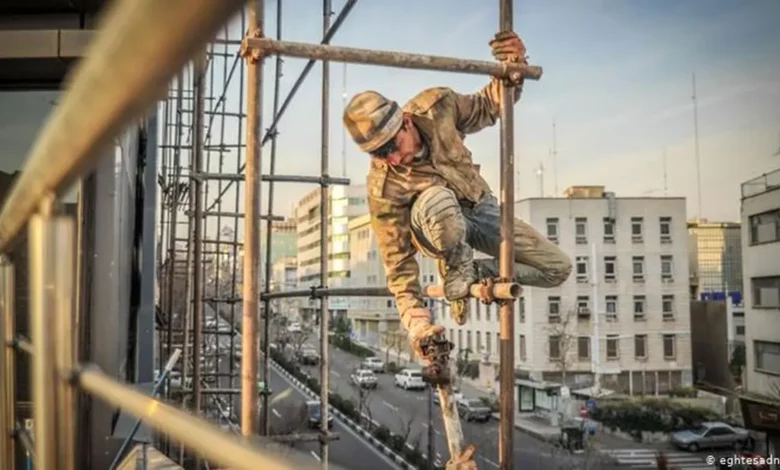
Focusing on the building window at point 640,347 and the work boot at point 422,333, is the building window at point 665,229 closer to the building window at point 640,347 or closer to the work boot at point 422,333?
the building window at point 640,347

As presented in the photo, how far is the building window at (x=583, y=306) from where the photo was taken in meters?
3.69

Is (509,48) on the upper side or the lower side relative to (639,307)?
upper

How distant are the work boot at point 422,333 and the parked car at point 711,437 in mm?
2714

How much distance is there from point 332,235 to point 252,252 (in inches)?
106

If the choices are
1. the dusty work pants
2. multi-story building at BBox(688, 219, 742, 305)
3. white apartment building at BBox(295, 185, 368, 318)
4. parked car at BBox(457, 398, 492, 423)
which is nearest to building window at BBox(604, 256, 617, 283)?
multi-story building at BBox(688, 219, 742, 305)

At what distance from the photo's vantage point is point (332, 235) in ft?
13.9

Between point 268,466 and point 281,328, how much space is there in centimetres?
554

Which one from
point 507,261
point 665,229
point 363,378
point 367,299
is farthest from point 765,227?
point 507,261

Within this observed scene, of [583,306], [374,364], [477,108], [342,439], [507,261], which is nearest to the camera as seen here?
[507,261]

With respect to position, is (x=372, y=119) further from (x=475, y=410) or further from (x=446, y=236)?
(x=475, y=410)

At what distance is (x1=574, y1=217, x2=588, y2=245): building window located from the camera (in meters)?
3.27

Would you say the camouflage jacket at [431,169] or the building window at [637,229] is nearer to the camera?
the camouflage jacket at [431,169]

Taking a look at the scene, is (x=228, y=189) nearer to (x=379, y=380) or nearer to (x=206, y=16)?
(x=379, y=380)

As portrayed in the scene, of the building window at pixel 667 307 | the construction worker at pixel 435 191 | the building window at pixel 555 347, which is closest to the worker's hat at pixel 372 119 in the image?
the construction worker at pixel 435 191
